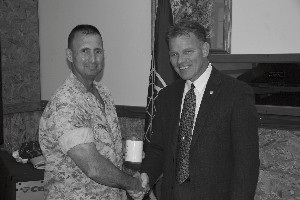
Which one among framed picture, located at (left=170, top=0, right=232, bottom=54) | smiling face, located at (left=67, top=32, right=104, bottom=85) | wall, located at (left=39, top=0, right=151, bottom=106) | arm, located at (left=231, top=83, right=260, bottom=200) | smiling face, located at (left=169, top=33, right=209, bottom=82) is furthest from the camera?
wall, located at (left=39, top=0, right=151, bottom=106)

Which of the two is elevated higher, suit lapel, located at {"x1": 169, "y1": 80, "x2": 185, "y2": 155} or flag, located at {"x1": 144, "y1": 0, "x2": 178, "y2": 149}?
flag, located at {"x1": 144, "y1": 0, "x2": 178, "y2": 149}

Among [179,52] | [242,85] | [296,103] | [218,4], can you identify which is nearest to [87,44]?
[179,52]

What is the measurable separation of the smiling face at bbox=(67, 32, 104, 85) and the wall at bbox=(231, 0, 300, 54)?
133cm

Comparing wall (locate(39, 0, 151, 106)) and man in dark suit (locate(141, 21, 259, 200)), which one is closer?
man in dark suit (locate(141, 21, 259, 200))

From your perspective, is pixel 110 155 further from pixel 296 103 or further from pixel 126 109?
pixel 126 109

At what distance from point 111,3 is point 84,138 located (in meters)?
2.41

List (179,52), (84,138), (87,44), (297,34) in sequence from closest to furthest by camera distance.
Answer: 1. (84,138)
2. (179,52)
3. (87,44)
4. (297,34)

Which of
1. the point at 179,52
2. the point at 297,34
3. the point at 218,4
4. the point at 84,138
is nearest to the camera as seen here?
the point at 84,138

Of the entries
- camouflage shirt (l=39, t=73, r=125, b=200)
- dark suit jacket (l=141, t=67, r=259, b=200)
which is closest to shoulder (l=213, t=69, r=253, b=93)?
dark suit jacket (l=141, t=67, r=259, b=200)

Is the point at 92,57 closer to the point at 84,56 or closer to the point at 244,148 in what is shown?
the point at 84,56

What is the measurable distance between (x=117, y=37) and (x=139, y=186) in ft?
6.64

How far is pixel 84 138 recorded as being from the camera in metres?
2.00

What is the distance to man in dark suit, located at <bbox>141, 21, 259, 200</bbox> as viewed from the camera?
1925 millimetres

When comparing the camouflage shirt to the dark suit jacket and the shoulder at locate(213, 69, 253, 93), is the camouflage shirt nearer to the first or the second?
the dark suit jacket
